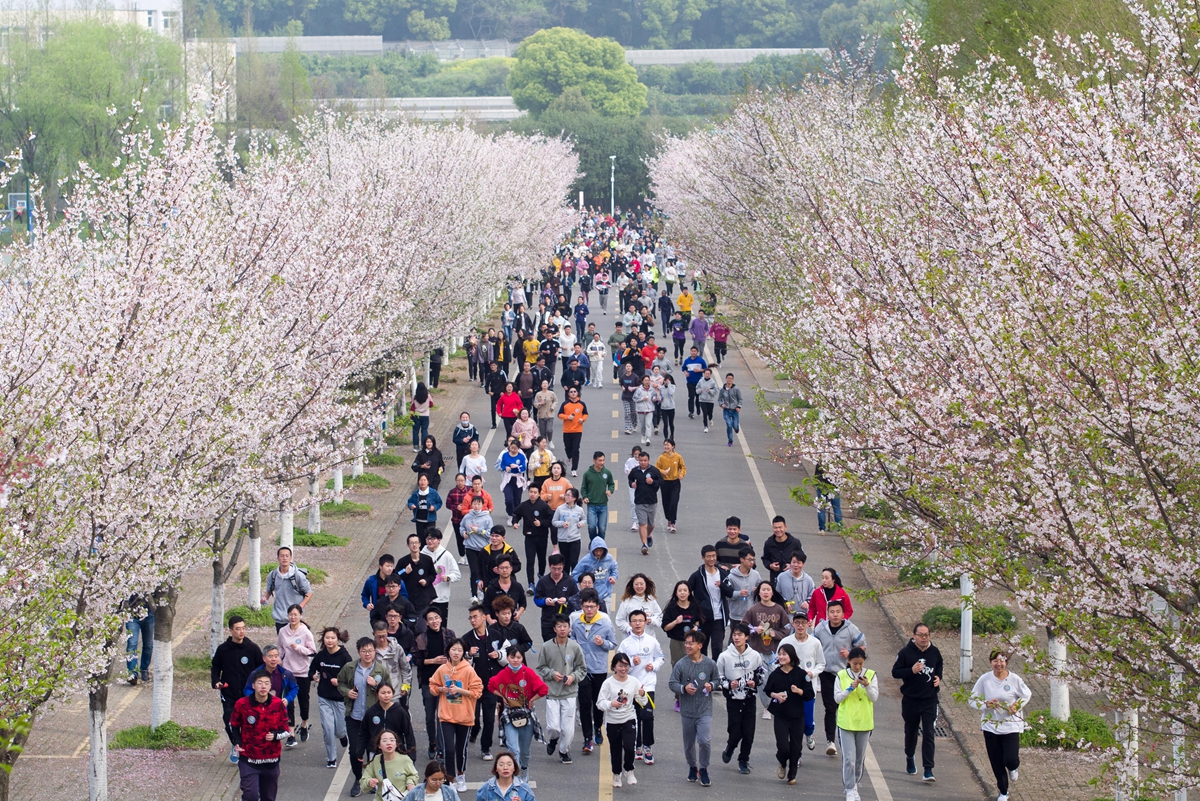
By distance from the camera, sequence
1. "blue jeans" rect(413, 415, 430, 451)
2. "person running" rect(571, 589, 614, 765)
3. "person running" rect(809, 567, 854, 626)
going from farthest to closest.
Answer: "blue jeans" rect(413, 415, 430, 451)
"person running" rect(809, 567, 854, 626)
"person running" rect(571, 589, 614, 765)

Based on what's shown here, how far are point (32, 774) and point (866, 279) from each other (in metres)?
10.8

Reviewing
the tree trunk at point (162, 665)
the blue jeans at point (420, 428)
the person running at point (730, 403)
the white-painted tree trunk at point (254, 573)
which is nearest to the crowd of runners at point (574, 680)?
the tree trunk at point (162, 665)

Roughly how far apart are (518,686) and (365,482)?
15902 millimetres

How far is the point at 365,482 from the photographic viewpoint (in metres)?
30.1

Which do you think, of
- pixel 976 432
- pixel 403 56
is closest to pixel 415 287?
pixel 976 432

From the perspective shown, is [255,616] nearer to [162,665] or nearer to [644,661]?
[162,665]

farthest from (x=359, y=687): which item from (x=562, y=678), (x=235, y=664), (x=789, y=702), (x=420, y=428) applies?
(x=420, y=428)

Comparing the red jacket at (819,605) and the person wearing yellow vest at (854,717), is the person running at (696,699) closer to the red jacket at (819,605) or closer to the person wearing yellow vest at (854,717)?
the person wearing yellow vest at (854,717)

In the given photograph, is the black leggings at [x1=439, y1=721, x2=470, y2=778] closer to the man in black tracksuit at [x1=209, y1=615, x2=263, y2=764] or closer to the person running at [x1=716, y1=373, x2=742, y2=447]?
the man in black tracksuit at [x1=209, y1=615, x2=263, y2=764]

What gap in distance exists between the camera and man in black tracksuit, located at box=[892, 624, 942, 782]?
15094 mm

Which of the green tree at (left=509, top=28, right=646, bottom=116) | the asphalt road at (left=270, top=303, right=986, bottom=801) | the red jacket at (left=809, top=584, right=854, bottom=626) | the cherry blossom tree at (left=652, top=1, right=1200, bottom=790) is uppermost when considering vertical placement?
the green tree at (left=509, top=28, right=646, bottom=116)

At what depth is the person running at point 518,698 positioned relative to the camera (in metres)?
14.5

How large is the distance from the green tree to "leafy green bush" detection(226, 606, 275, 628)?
132 metres

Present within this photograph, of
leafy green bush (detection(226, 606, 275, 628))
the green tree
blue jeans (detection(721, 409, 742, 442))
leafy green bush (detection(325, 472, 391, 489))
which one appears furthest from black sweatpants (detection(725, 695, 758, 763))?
the green tree
